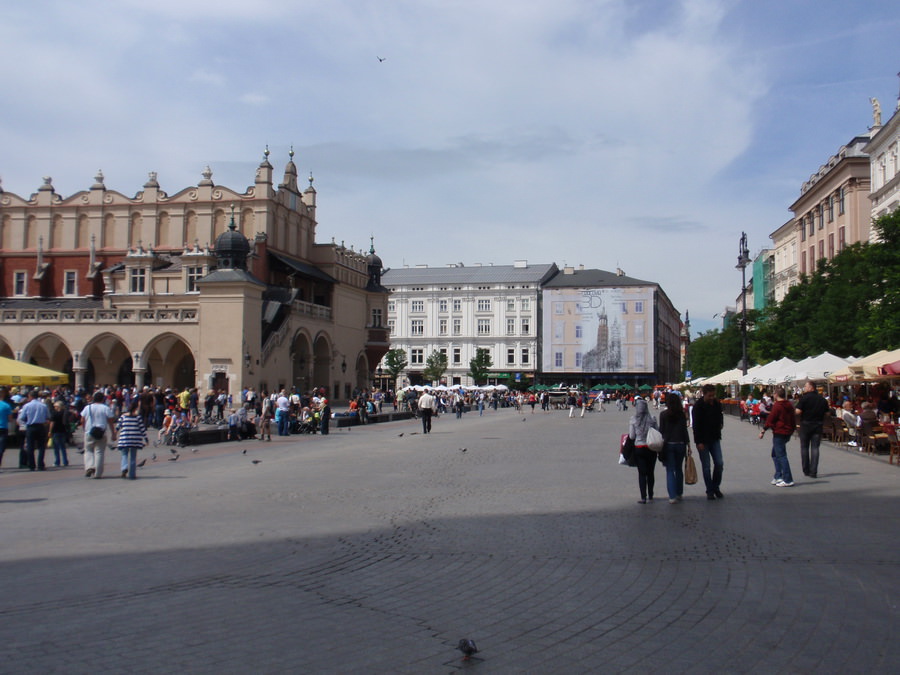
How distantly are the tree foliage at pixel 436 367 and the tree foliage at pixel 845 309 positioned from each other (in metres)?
44.3

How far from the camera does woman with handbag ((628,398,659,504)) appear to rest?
1196cm

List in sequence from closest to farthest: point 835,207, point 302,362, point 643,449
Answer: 1. point 643,449
2. point 302,362
3. point 835,207

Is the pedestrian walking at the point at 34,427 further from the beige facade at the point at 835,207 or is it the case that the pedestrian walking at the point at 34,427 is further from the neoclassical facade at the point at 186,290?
the beige facade at the point at 835,207

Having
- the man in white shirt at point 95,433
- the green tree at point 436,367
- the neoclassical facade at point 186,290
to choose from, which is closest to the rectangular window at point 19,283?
the neoclassical facade at point 186,290

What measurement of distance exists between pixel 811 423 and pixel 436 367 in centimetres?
8391

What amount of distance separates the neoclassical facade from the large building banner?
1431 inches

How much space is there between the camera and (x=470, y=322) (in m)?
104

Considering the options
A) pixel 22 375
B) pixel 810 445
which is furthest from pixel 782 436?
pixel 22 375

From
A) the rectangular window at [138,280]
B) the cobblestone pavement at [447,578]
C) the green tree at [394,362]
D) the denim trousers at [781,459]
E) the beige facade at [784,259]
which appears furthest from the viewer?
the green tree at [394,362]

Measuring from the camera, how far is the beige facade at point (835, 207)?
57.2m

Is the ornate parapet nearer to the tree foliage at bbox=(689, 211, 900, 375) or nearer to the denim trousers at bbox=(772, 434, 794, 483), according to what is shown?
the tree foliage at bbox=(689, 211, 900, 375)

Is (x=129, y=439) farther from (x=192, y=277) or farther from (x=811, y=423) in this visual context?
(x=192, y=277)

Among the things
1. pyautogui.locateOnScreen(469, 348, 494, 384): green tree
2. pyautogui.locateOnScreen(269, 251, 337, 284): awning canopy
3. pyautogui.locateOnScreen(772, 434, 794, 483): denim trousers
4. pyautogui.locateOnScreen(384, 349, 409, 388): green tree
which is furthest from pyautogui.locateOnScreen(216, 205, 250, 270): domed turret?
pyautogui.locateOnScreen(469, 348, 494, 384): green tree

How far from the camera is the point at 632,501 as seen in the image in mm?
12195
